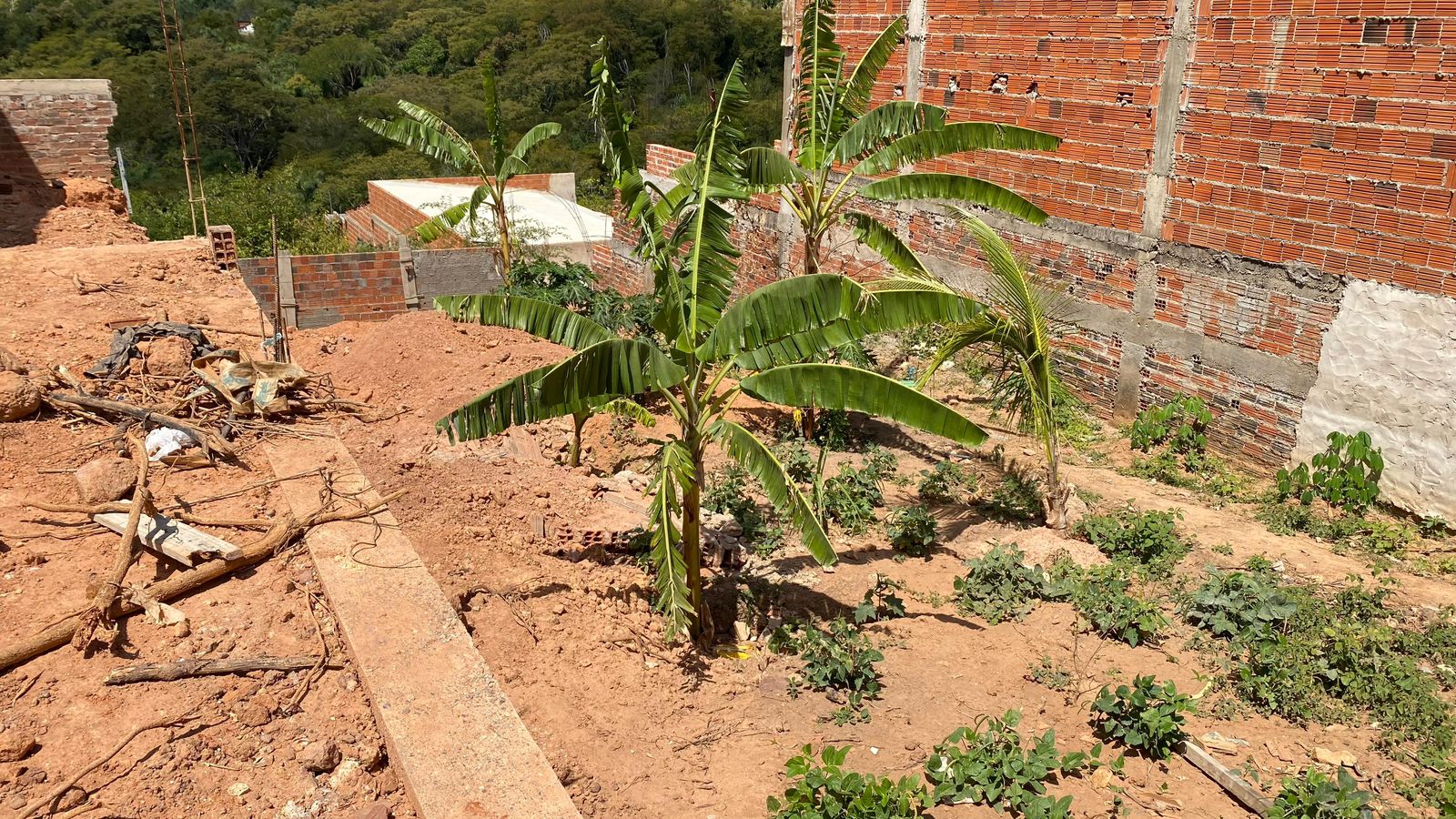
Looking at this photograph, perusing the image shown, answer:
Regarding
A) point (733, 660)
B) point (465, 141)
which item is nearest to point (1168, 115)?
point (733, 660)

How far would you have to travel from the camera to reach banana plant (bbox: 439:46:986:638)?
5.07 m

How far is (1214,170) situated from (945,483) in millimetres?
3499

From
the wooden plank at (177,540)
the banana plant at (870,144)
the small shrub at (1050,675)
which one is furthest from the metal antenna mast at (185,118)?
the small shrub at (1050,675)

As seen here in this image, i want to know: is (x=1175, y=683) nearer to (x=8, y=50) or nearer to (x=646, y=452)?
(x=646, y=452)

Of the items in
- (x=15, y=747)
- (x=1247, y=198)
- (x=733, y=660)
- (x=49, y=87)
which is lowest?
(x=733, y=660)

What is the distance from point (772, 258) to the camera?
13219 mm

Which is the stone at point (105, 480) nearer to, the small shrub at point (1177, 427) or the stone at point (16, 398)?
the stone at point (16, 398)

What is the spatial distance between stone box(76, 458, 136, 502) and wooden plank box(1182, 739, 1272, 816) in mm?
6259

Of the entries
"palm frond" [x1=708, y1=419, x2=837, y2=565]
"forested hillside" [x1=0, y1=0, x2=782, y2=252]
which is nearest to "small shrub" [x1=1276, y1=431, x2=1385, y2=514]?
"palm frond" [x1=708, y1=419, x2=837, y2=565]

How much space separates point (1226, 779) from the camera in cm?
484

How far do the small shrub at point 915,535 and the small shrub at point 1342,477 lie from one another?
290cm

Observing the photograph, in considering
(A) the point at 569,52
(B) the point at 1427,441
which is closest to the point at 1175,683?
(B) the point at 1427,441

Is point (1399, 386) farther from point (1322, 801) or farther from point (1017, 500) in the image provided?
point (1322, 801)

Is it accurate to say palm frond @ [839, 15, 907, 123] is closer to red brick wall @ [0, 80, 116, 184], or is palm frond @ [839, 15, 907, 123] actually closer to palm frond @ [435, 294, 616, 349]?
palm frond @ [435, 294, 616, 349]
